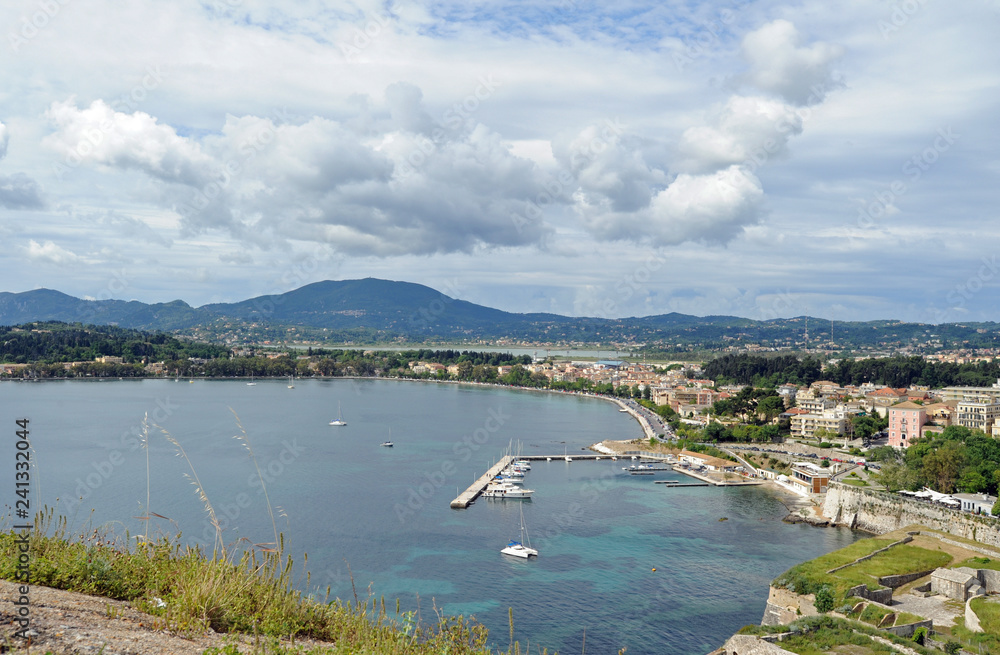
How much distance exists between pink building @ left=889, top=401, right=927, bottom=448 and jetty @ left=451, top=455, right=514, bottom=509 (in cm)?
1750

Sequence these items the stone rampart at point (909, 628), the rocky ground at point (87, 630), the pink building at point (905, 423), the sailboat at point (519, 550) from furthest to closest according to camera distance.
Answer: the pink building at point (905, 423) → the sailboat at point (519, 550) → the stone rampart at point (909, 628) → the rocky ground at point (87, 630)

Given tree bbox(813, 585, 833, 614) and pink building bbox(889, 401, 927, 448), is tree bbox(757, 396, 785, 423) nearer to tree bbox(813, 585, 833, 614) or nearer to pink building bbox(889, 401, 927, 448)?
pink building bbox(889, 401, 927, 448)

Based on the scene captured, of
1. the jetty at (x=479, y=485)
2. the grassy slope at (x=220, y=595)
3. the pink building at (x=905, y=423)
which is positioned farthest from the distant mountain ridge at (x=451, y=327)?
the grassy slope at (x=220, y=595)

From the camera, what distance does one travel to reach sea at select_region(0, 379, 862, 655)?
42.7 feet

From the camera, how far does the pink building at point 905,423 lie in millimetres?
30562

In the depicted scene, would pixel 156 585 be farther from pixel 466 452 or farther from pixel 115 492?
pixel 466 452

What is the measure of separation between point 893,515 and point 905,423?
43.3ft

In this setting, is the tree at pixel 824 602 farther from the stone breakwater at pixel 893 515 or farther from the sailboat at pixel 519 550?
the stone breakwater at pixel 893 515

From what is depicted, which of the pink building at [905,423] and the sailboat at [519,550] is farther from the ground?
the pink building at [905,423]

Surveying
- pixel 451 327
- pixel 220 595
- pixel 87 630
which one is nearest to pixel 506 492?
pixel 220 595

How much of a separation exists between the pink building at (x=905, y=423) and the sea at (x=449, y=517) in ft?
32.0

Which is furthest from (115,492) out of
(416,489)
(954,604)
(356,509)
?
(954,604)

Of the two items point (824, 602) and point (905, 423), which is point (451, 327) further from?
point (824, 602)

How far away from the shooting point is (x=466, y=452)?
32219 millimetres
